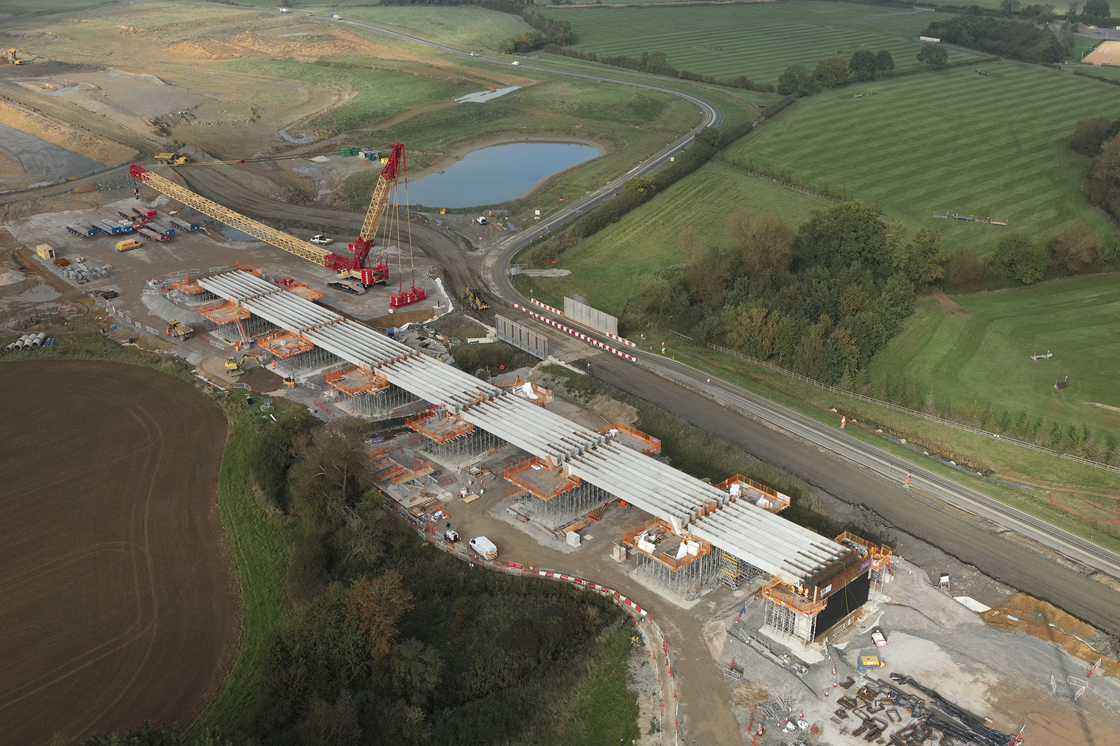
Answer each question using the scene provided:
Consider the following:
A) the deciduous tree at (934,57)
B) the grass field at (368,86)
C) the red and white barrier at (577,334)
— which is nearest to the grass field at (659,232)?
the red and white barrier at (577,334)

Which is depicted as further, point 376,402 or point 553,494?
point 376,402

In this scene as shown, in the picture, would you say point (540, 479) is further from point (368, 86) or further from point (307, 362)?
point (368, 86)

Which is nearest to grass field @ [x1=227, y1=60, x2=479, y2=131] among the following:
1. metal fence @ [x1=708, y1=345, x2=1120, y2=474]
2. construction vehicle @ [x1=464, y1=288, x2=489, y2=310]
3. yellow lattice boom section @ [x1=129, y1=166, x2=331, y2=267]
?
yellow lattice boom section @ [x1=129, y1=166, x2=331, y2=267]

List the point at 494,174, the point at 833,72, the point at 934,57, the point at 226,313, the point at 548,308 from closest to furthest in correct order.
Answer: the point at 226,313 → the point at 548,308 → the point at 494,174 → the point at 833,72 → the point at 934,57

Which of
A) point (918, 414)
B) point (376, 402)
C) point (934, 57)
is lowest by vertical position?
point (376, 402)

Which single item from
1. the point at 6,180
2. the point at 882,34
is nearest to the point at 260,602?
the point at 6,180

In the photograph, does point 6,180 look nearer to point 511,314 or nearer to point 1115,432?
point 511,314

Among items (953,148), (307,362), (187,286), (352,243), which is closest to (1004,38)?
(953,148)

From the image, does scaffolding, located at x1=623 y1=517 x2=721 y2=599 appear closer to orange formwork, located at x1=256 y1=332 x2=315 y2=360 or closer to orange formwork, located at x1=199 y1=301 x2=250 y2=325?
orange formwork, located at x1=256 y1=332 x2=315 y2=360

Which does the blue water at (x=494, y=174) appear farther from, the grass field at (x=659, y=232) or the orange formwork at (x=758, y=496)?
the orange formwork at (x=758, y=496)
